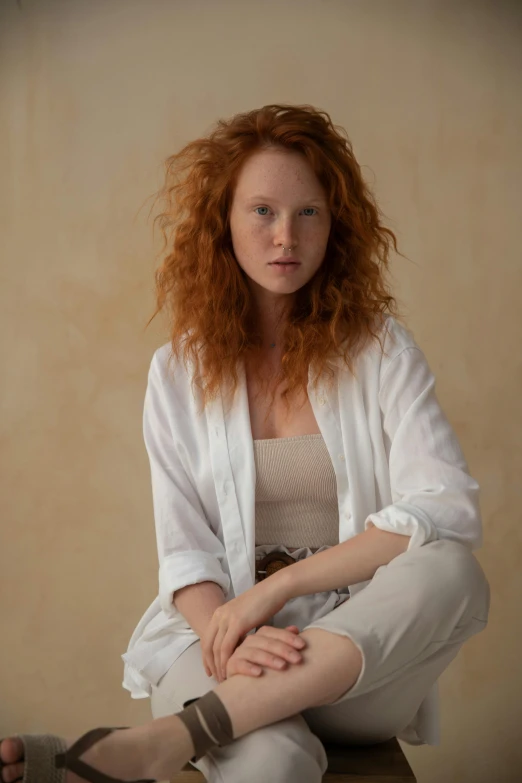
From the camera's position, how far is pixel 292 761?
59.5 inches

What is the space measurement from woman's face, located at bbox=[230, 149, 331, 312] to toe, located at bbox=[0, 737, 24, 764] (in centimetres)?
100

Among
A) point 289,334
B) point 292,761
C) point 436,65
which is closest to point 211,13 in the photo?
point 436,65

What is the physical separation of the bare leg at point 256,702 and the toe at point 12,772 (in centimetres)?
12

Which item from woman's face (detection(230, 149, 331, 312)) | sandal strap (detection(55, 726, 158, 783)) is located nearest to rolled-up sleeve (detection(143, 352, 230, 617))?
woman's face (detection(230, 149, 331, 312))

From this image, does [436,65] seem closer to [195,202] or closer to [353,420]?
[195,202]

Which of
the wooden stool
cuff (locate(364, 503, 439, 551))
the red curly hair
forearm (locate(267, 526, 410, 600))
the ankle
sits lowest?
the wooden stool

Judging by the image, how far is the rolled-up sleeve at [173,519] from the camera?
1.93 meters

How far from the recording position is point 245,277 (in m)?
2.20

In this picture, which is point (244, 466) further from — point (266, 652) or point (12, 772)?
point (12, 772)

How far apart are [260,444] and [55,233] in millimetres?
1405

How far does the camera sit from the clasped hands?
162 centimetres

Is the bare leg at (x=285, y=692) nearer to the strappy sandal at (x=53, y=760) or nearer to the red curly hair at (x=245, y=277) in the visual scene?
the strappy sandal at (x=53, y=760)

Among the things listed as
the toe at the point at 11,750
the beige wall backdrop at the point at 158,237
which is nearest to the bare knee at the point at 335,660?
the toe at the point at 11,750

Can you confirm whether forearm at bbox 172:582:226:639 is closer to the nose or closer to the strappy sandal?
the strappy sandal
